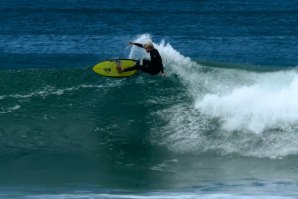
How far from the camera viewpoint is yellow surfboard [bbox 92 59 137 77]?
2192 cm

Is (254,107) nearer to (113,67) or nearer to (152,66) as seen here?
(152,66)

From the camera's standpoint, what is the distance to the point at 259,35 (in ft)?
177

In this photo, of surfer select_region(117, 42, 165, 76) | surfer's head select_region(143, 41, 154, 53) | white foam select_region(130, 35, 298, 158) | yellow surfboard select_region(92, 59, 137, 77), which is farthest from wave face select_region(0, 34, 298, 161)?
surfer's head select_region(143, 41, 154, 53)

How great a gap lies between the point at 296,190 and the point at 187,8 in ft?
193

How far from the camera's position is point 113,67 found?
22141 millimetres

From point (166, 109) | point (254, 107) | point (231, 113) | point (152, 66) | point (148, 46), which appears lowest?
point (231, 113)

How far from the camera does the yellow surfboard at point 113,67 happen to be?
21922mm

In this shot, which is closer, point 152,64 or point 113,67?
point 152,64

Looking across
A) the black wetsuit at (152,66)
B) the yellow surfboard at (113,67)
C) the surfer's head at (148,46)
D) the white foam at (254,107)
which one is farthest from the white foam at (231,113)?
→ the surfer's head at (148,46)

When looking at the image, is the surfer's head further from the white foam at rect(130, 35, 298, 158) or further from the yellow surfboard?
the white foam at rect(130, 35, 298, 158)

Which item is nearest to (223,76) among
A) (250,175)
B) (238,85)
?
(238,85)

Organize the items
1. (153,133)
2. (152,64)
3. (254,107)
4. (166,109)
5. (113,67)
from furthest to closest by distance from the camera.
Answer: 1. (113,67)
2. (166,109)
3. (254,107)
4. (152,64)
5. (153,133)

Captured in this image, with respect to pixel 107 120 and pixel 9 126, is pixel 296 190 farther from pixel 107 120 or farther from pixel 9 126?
pixel 9 126

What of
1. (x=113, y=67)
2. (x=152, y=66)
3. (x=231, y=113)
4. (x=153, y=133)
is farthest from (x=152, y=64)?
(x=231, y=113)
